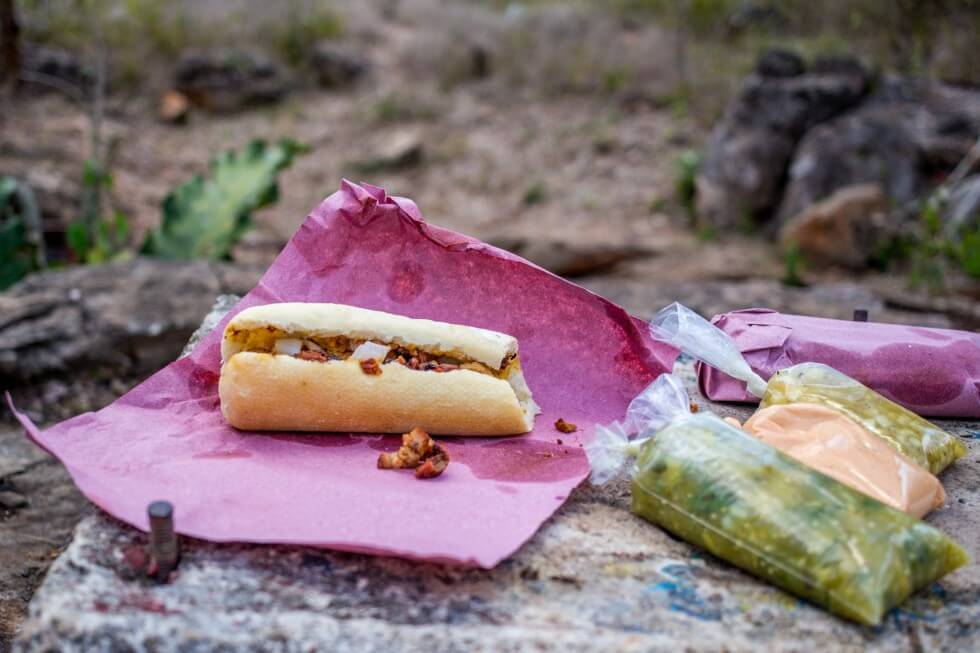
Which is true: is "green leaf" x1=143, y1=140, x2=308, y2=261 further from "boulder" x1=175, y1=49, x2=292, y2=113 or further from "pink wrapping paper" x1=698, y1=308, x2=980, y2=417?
"boulder" x1=175, y1=49, x2=292, y2=113

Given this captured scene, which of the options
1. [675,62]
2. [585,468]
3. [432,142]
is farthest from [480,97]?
[585,468]

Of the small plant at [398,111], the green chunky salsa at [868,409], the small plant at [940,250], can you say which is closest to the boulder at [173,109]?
the small plant at [398,111]

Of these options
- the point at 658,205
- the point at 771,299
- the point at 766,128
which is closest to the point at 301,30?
the point at 658,205

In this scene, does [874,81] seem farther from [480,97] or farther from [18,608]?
[18,608]

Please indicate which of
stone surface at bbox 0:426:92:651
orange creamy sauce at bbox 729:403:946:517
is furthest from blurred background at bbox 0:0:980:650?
orange creamy sauce at bbox 729:403:946:517

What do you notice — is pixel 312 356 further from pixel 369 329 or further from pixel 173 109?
pixel 173 109

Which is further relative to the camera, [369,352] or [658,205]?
[658,205]
